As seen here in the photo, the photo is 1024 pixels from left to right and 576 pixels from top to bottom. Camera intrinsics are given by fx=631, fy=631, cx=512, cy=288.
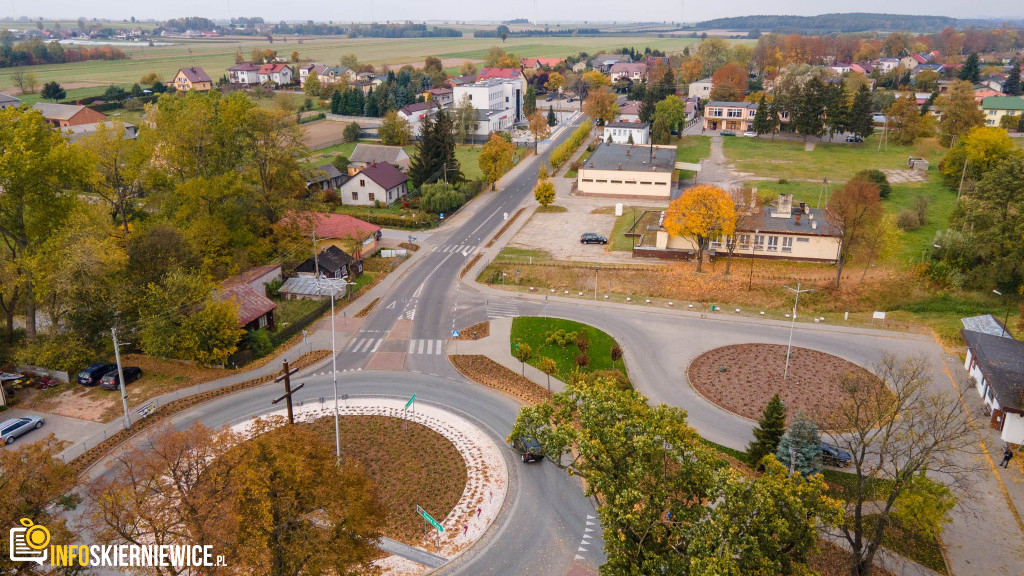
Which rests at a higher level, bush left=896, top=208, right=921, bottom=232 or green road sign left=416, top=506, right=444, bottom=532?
bush left=896, top=208, right=921, bottom=232

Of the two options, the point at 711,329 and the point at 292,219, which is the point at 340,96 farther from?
the point at 711,329

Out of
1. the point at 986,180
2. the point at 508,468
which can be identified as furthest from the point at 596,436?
the point at 986,180

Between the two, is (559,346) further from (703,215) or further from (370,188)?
(370,188)

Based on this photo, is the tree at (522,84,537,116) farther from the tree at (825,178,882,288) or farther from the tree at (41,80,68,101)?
the tree at (41,80,68,101)

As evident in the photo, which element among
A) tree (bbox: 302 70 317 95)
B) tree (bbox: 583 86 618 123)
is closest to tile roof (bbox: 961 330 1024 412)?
tree (bbox: 583 86 618 123)

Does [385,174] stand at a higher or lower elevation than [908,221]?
higher

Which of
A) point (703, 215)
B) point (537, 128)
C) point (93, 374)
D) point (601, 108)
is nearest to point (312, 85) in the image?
point (601, 108)

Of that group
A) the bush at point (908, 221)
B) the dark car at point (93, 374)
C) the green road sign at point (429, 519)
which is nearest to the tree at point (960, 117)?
the bush at point (908, 221)

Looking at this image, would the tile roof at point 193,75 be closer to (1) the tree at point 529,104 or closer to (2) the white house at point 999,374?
(1) the tree at point 529,104
